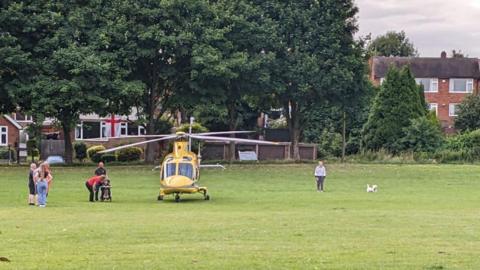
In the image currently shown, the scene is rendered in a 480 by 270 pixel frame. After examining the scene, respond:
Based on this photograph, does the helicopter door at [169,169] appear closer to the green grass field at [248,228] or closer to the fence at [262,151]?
the green grass field at [248,228]

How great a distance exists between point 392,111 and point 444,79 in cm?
3781

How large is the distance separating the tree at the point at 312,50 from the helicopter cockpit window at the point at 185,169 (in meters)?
25.6

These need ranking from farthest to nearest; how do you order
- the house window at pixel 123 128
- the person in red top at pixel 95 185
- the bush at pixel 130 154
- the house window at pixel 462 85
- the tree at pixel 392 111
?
the house window at pixel 462 85 < the house window at pixel 123 128 < the tree at pixel 392 111 < the bush at pixel 130 154 < the person in red top at pixel 95 185

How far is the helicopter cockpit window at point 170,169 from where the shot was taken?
1534 inches

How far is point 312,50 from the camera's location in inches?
2584

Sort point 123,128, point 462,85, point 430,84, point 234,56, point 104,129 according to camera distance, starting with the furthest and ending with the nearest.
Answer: point 430,84 < point 462,85 < point 104,129 < point 123,128 < point 234,56

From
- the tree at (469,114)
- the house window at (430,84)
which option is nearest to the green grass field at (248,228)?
the tree at (469,114)

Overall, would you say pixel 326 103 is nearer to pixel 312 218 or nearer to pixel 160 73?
pixel 160 73

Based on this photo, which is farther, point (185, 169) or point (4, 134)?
point (4, 134)

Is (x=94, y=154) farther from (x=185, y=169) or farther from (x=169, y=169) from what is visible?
(x=185, y=169)

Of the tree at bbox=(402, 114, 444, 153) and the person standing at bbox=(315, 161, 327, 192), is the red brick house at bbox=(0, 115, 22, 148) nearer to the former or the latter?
the tree at bbox=(402, 114, 444, 153)

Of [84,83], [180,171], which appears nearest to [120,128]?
[84,83]

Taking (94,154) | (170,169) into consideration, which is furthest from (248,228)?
(94,154)

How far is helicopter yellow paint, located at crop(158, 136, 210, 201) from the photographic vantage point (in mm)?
38406
